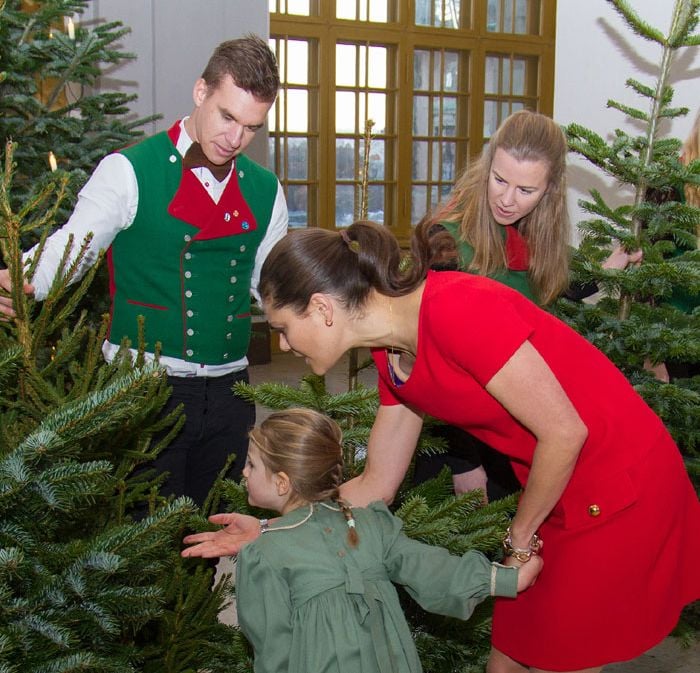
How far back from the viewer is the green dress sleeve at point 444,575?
165 centimetres

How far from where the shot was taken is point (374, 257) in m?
1.61

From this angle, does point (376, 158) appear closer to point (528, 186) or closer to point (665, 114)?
point (665, 114)

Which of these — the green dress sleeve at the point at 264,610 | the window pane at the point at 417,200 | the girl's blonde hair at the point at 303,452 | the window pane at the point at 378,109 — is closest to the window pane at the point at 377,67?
the window pane at the point at 378,109

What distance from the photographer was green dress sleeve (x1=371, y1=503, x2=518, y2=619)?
165 cm

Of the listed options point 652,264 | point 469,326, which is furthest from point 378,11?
point 469,326

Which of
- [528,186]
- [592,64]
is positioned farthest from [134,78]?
[528,186]

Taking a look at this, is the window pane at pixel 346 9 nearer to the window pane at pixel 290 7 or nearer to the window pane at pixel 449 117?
the window pane at pixel 290 7

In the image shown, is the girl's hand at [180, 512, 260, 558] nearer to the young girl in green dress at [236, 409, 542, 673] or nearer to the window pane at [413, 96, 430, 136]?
the young girl in green dress at [236, 409, 542, 673]

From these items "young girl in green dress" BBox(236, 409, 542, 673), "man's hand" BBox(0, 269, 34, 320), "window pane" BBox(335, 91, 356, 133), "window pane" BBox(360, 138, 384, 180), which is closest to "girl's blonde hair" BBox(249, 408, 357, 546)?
"young girl in green dress" BBox(236, 409, 542, 673)

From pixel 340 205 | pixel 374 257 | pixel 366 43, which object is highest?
pixel 366 43

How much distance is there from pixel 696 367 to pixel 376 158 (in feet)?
22.8

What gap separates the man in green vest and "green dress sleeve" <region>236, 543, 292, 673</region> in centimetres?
84

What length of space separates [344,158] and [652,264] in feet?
22.9

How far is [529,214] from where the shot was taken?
2432 mm
